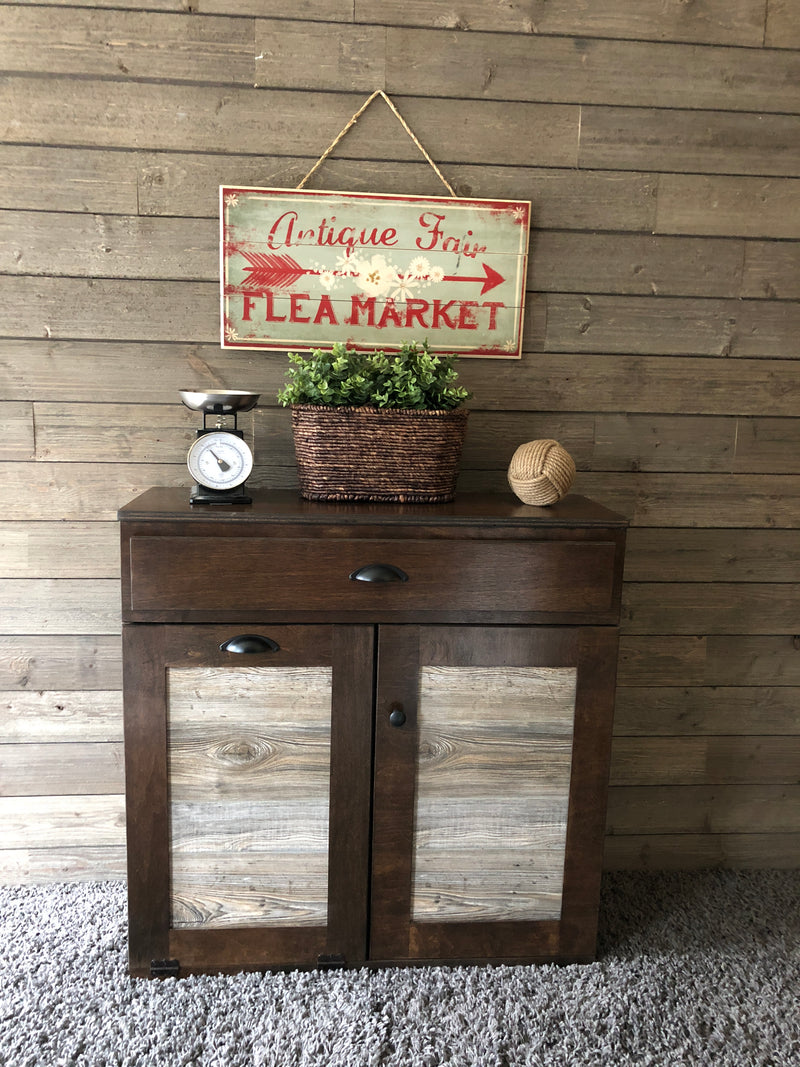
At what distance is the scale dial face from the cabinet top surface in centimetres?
6

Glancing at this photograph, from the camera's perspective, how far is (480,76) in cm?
187

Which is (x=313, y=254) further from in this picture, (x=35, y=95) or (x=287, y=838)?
(x=287, y=838)

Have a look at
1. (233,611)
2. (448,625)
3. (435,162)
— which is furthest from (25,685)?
(435,162)

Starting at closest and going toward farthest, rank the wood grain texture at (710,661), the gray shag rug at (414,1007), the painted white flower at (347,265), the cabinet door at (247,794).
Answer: the gray shag rug at (414,1007) → the cabinet door at (247,794) → the painted white flower at (347,265) → the wood grain texture at (710,661)

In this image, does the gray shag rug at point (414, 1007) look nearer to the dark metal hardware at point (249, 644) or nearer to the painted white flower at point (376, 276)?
the dark metal hardware at point (249, 644)

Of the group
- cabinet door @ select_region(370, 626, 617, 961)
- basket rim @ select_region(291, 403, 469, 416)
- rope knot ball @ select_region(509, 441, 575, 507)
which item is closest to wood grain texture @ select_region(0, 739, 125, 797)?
cabinet door @ select_region(370, 626, 617, 961)

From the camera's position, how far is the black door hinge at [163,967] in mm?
1676

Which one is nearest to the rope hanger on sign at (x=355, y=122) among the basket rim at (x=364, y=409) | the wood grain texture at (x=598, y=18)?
the wood grain texture at (x=598, y=18)

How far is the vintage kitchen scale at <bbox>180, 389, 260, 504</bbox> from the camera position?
167 cm

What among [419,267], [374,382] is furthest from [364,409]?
[419,267]

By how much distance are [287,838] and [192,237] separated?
4.28ft

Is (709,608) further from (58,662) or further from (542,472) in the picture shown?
(58,662)

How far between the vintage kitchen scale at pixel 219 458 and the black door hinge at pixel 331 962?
938 millimetres

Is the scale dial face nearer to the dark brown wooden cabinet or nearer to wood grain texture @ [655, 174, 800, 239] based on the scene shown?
the dark brown wooden cabinet
